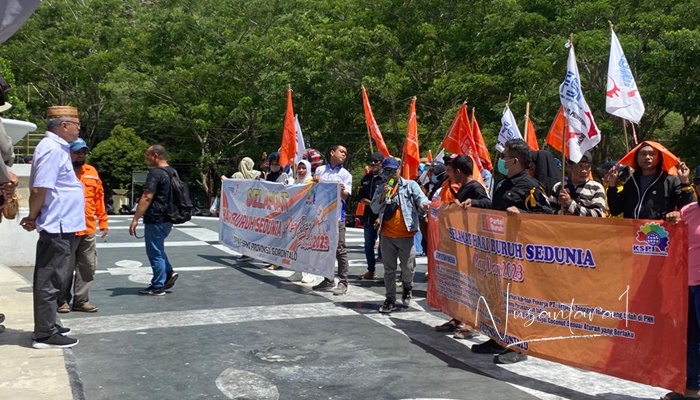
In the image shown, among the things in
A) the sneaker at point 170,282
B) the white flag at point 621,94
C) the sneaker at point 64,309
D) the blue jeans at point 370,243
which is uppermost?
the white flag at point 621,94

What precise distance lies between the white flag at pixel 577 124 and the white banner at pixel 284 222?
3.23 m

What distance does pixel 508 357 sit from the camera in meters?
5.77

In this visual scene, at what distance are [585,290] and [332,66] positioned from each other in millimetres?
23016

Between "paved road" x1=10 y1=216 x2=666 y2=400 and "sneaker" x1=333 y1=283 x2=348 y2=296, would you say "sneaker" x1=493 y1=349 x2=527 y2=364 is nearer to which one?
"paved road" x1=10 y1=216 x2=666 y2=400

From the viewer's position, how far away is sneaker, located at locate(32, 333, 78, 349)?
567 cm

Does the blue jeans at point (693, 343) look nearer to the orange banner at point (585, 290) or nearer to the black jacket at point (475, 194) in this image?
the orange banner at point (585, 290)

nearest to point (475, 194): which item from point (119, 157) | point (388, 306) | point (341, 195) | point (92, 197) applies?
point (388, 306)

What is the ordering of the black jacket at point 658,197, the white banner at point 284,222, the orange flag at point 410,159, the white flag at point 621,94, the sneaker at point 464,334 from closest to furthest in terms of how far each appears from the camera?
the black jacket at point 658,197 < the sneaker at point 464,334 < the white flag at point 621,94 < the orange flag at point 410,159 < the white banner at point 284,222

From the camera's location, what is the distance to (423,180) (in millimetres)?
12125

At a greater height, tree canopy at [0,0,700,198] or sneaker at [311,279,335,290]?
tree canopy at [0,0,700,198]

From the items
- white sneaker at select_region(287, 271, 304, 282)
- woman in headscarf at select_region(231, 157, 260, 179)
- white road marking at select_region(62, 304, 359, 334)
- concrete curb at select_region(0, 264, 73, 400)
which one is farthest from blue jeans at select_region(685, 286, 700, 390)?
woman in headscarf at select_region(231, 157, 260, 179)

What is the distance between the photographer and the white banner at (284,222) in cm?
889

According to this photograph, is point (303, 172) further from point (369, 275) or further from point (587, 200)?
point (587, 200)

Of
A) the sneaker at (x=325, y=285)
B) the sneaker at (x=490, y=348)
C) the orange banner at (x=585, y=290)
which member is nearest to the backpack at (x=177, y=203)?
the sneaker at (x=325, y=285)
